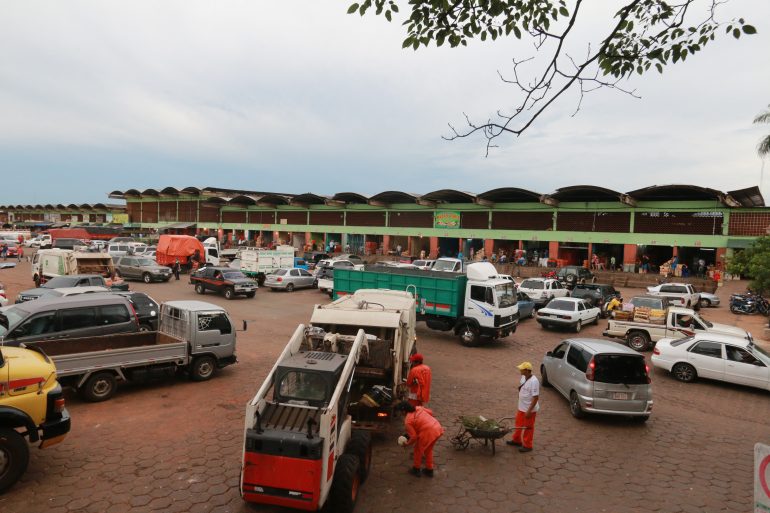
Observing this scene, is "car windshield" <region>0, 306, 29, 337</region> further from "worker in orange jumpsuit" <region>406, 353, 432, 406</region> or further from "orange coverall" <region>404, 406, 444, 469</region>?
"orange coverall" <region>404, 406, 444, 469</region>

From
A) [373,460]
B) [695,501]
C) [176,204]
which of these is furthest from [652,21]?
[176,204]

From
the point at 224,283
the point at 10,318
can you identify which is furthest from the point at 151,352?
the point at 224,283

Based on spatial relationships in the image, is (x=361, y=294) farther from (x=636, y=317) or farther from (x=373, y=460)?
(x=636, y=317)

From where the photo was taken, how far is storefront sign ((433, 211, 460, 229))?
4778 cm

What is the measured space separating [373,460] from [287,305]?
16.9 meters

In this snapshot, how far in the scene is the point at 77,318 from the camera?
1091cm

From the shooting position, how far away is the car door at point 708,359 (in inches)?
496

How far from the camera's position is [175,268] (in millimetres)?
A: 31969

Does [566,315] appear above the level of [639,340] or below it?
above

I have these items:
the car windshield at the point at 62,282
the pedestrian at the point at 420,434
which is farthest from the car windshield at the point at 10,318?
the car windshield at the point at 62,282

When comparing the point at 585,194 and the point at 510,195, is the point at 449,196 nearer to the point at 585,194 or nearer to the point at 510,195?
the point at 510,195

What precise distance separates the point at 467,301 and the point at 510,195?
2956 centimetres

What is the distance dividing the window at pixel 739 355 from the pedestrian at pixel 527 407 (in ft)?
24.9

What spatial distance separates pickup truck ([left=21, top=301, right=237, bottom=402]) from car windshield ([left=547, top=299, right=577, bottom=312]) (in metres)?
13.6
